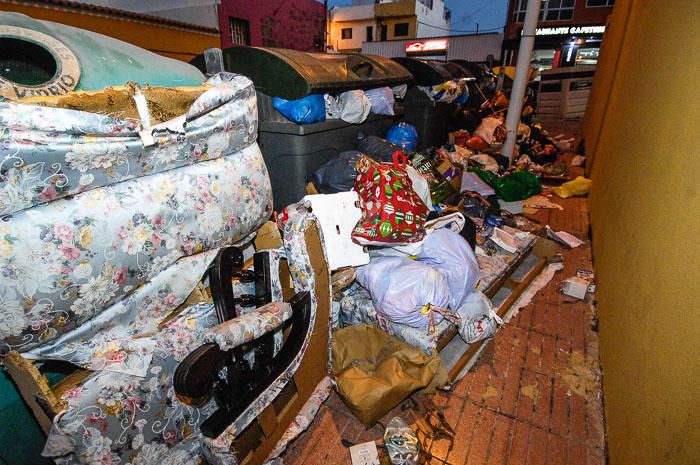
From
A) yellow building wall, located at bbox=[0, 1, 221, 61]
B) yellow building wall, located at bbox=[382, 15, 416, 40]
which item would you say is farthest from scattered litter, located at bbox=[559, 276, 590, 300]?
yellow building wall, located at bbox=[382, 15, 416, 40]

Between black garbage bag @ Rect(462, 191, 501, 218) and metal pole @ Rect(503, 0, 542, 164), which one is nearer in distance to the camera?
black garbage bag @ Rect(462, 191, 501, 218)

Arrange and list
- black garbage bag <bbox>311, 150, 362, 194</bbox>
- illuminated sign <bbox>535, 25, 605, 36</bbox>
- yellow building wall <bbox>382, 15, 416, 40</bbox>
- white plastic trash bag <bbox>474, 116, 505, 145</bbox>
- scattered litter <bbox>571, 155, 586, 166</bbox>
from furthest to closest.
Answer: yellow building wall <bbox>382, 15, 416, 40</bbox> < illuminated sign <bbox>535, 25, 605, 36</bbox> < scattered litter <bbox>571, 155, 586, 166</bbox> < white plastic trash bag <bbox>474, 116, 505, 145</bbox> < black garbage bag <bbox>311, 150, 362, 194</bbox>

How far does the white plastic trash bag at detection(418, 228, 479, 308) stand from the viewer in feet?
7.28

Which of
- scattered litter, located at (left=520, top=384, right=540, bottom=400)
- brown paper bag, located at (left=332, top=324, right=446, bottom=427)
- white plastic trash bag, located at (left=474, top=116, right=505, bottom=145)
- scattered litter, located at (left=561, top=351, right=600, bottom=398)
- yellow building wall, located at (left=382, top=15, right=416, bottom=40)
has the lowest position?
scattered litter, located at (left=520, top=384, right=540, bottom=400)

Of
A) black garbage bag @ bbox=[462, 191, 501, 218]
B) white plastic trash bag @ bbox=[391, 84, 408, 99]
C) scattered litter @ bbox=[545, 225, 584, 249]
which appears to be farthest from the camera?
white plastic trash bag @ bbox=[391, 84, 408, 99]

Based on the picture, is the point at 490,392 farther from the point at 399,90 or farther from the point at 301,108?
the point at 399,90

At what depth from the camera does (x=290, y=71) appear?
2.66 metres

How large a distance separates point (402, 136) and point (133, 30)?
258 inches

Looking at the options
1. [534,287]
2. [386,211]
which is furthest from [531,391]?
[386,211]

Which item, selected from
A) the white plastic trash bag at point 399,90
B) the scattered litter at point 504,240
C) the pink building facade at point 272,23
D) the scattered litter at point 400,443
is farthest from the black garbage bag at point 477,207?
the pink building facade at point 272,23

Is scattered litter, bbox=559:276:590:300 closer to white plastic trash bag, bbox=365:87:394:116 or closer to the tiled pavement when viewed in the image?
the tiled pavement

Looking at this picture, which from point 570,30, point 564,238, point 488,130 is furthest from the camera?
point 570,30

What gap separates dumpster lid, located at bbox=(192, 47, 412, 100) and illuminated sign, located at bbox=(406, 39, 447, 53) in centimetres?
1986

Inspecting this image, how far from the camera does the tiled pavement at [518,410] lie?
1711 millimetres
